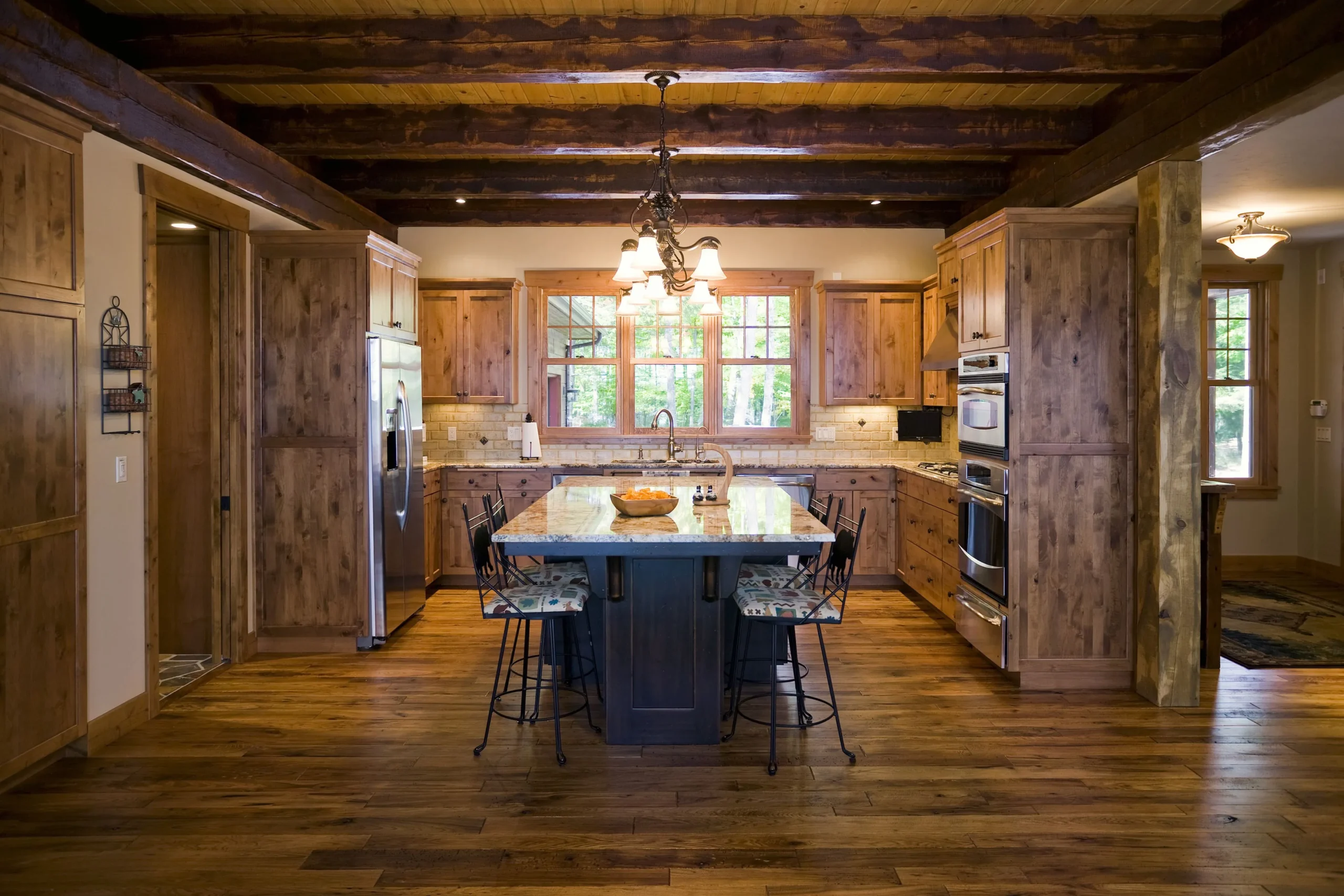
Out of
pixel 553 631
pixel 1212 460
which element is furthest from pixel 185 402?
pixel 1212 460

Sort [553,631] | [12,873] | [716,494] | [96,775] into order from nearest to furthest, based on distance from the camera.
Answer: [12,873] → [96,775] → [553,631] → [716,494]

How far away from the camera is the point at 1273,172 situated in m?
4.45

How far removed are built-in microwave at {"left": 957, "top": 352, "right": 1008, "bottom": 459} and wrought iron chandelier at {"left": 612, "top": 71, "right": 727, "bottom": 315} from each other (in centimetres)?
153

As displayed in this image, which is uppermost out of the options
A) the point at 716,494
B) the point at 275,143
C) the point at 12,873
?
the point at 275,143

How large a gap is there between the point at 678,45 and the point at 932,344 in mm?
3340

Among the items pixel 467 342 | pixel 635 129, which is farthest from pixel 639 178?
pixel 467 342

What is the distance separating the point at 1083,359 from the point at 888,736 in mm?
2156

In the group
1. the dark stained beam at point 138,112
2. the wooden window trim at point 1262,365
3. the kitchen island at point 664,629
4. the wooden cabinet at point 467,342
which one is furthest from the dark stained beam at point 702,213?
the kitchen island at point 664,629

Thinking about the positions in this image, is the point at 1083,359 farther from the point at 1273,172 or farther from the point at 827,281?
the point at 827,281

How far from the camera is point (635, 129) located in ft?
15.9

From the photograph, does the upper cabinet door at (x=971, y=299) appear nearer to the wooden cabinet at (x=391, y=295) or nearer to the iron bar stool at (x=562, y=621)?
the iron bar stool at (x=562, y=621)

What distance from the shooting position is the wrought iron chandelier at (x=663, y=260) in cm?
357

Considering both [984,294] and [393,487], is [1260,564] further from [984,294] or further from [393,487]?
[393,487]

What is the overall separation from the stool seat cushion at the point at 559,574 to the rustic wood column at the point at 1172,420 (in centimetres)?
273
